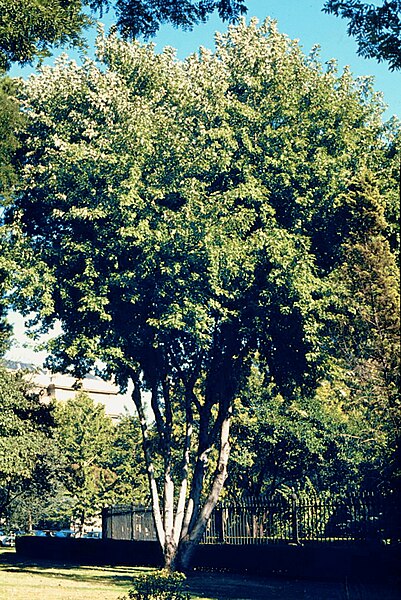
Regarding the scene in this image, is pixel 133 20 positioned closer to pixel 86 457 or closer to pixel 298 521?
pixel 298 521

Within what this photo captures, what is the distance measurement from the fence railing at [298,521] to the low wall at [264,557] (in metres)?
0.37

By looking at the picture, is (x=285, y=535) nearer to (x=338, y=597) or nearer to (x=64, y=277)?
(x=338, y=597)

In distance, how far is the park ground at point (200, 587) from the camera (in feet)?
55.5

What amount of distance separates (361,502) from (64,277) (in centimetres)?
1055

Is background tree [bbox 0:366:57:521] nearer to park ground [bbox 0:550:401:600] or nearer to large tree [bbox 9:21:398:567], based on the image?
park ground [bbox 0:550:401:600]

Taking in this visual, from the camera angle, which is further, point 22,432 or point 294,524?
point 22,432

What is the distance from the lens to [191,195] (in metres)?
19.5

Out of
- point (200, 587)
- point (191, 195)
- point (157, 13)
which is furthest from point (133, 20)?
point (200, 587)

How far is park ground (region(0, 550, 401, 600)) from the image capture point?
55.5 feet

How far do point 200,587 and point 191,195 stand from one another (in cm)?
1055

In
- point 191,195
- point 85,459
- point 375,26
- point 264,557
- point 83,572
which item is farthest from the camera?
point 85,459

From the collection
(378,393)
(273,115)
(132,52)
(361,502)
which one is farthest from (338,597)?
(132,52)

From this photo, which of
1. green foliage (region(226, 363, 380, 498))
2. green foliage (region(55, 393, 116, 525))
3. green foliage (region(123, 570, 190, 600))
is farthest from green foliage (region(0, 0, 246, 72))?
green foliage (region(55, 393, 116, 525))

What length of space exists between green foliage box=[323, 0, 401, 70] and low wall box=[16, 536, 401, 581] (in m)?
13.2
